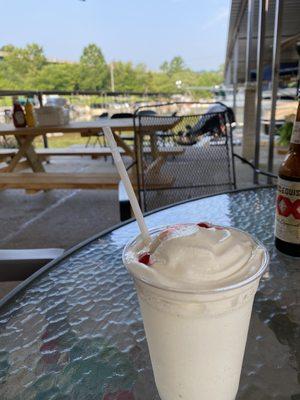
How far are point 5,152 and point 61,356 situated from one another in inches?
165

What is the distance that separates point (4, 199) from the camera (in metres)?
3.90

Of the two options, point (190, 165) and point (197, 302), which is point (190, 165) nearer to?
point (190, 165)

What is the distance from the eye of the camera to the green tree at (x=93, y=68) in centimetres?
1788

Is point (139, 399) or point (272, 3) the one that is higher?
point (272, 3)

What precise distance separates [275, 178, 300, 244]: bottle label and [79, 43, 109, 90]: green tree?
18.0 m

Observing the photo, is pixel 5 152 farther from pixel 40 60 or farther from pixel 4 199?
pixel 40 60

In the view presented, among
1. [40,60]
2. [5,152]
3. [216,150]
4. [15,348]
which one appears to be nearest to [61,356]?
[15,348]

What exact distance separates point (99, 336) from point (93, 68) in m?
19.9

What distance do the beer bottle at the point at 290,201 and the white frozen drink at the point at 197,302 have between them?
33 centimetres

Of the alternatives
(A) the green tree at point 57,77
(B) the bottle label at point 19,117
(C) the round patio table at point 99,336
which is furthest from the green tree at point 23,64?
(C) the round patio table at point 99,336

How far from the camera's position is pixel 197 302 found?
0.34 meters

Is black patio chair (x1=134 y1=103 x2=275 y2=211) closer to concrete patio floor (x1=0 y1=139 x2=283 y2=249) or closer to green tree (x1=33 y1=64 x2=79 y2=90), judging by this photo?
concrete patio floor (x1=0 y1=139 x2=283 y2=249)

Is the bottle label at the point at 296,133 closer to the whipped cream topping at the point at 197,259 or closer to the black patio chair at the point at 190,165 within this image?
the whipped cream topping at the point at 197,259

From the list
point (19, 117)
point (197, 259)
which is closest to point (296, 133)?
point (197, 259)
